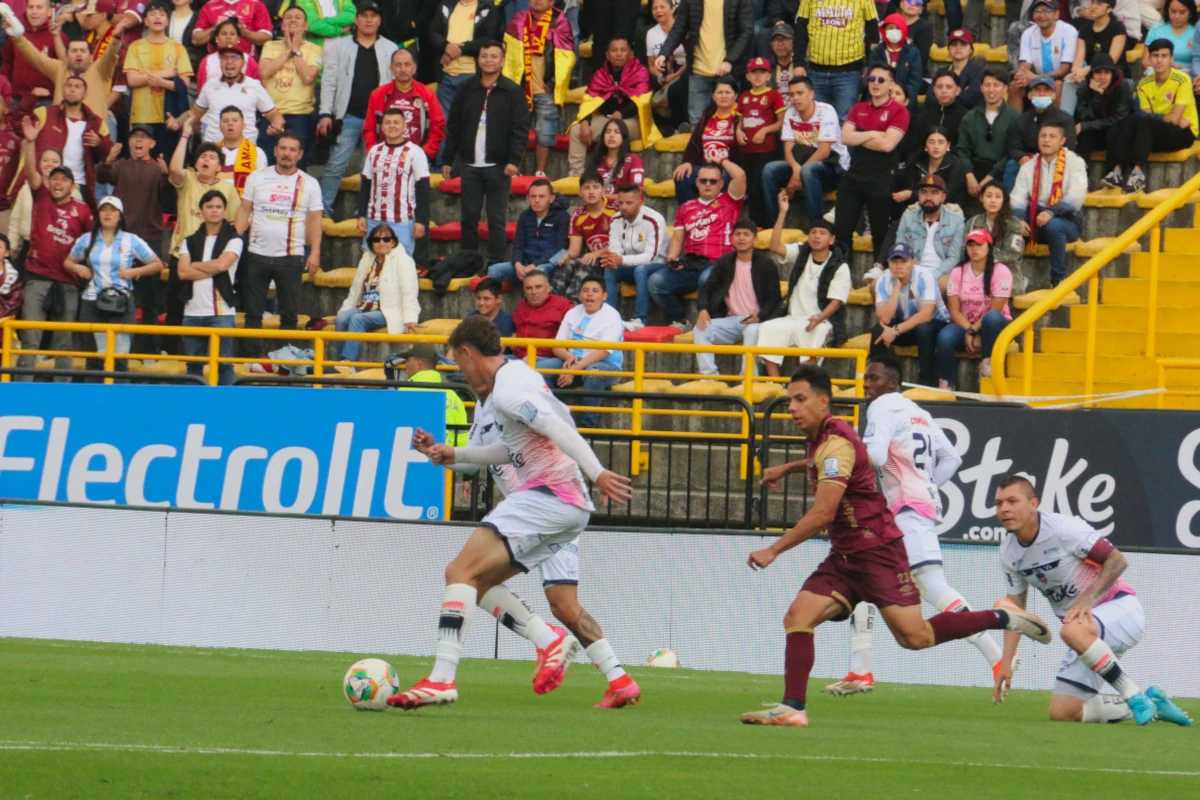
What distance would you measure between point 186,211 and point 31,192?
1707mm

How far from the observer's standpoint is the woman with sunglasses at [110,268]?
1892 cm

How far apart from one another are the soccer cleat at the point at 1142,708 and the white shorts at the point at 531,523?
3.38 m

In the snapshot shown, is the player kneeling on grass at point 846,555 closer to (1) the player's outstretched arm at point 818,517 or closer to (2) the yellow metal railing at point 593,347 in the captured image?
(1) the player's outstretched arm at point 818,517

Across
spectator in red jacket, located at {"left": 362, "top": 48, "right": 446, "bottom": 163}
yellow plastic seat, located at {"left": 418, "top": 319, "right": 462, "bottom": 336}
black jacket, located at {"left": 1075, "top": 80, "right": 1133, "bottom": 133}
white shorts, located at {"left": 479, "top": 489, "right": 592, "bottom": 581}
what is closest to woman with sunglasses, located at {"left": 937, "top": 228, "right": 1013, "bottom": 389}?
black jacket, located at {"left": 1075, "top": 80, "right": 1133, "bottom": 133}

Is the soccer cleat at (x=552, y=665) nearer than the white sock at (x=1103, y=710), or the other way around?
the soccer cleat at (x=552, y=665)

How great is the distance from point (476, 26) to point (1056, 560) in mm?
13100

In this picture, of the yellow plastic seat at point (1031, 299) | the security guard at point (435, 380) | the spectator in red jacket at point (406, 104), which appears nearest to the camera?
the security guard at point (435, 380)

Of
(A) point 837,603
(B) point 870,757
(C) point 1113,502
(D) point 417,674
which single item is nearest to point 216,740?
(B) point 870,757

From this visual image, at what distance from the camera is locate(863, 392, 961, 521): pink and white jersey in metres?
12.1

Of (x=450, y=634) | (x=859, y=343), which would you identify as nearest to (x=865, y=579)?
(x=450, y=634)

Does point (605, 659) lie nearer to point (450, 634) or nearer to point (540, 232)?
point (450, 634)

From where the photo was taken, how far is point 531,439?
9516 millimetres

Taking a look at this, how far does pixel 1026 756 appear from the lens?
8102 mm

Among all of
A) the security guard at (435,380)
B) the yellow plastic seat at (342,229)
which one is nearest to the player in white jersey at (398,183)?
the yellow plastic seat at (342,229)
